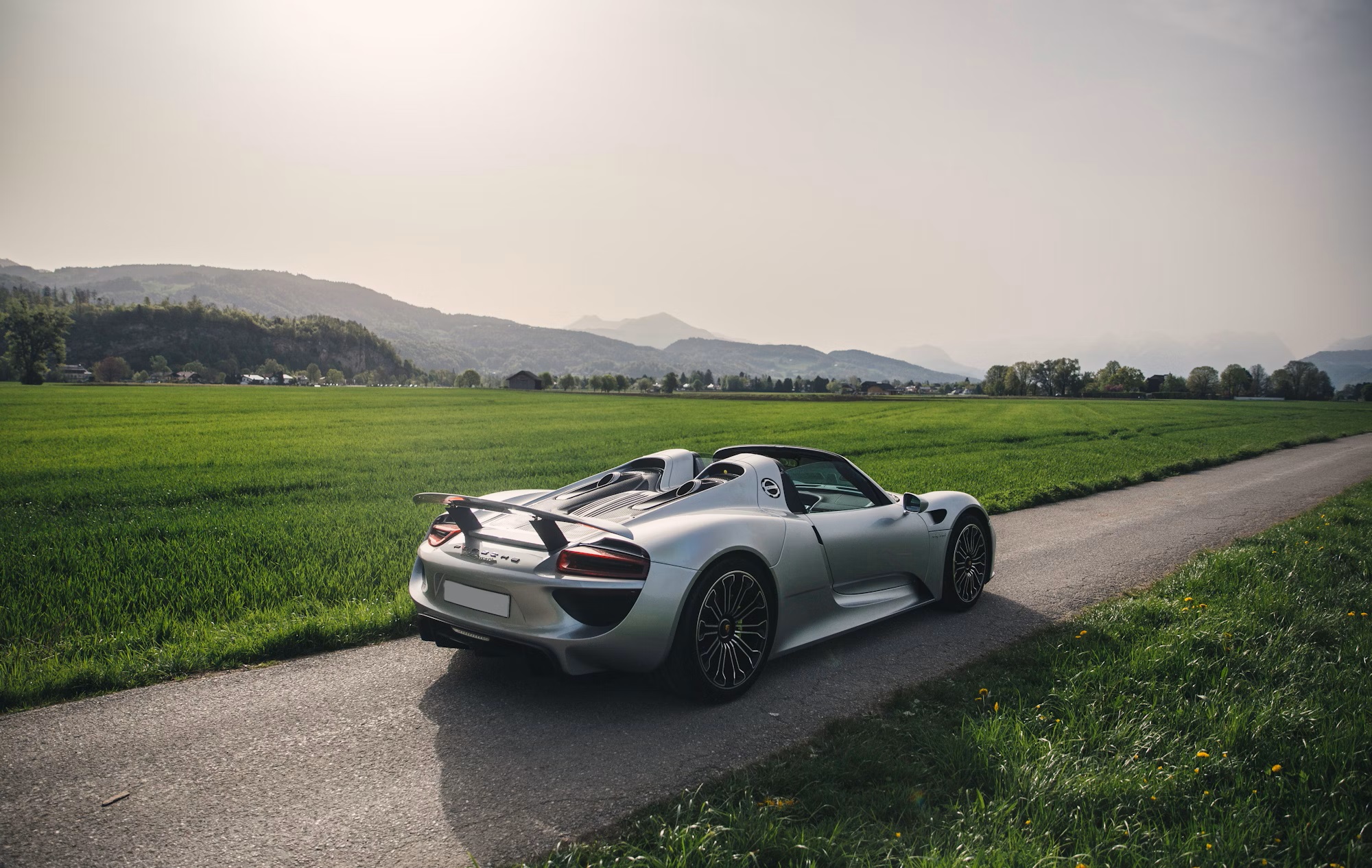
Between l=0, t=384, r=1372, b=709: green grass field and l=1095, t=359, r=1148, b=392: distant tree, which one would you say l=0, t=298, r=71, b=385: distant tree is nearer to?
l=0, t=384, r=1372, b=709: green grass field

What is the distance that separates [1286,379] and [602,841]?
487ft

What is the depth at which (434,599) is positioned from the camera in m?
4.41

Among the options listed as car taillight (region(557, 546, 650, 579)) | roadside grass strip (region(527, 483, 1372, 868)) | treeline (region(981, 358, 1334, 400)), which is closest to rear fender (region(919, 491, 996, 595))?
roadside grass strip (region(527, 483, 1372, 868))

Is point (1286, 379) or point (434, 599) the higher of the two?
point (1286, 379)

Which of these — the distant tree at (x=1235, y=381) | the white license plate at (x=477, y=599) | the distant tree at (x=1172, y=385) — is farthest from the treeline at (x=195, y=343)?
the distant tree at (x=1235, y=381)

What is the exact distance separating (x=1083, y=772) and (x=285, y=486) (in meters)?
14.5

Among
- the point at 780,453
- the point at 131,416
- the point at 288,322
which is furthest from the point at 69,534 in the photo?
the point at 288,322

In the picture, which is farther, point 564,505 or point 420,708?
point 564,505

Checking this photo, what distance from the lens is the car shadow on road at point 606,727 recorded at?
3.08 meters

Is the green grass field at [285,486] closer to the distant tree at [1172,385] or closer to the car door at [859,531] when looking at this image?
the car door at [859,531]

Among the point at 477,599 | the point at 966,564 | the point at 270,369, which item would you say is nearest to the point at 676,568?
the point at 477,599

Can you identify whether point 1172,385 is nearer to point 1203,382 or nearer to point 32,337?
point 1203,382

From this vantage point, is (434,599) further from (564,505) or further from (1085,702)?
(1085,702)

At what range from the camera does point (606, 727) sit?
155 inches
